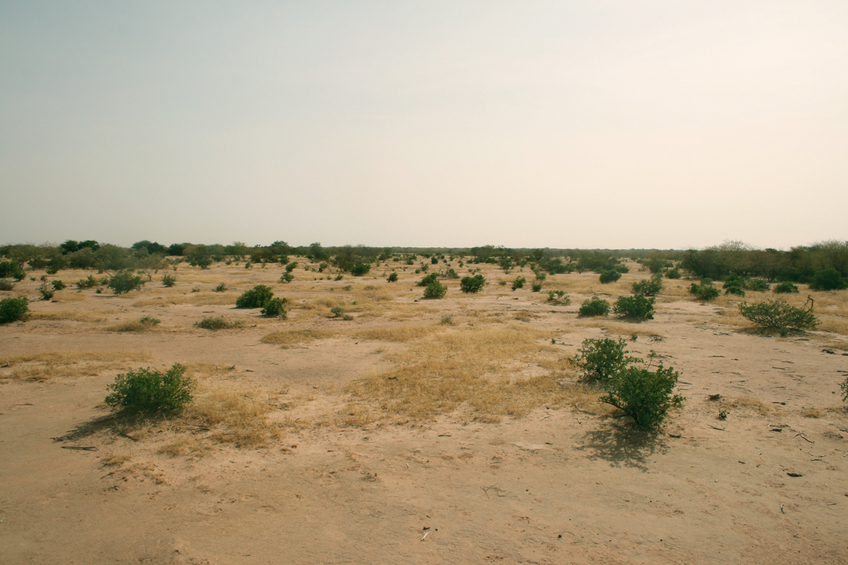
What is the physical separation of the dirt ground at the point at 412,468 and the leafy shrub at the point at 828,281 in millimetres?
21376

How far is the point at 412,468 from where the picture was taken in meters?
5.62

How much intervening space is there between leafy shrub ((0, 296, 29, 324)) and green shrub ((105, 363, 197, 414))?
459 inches

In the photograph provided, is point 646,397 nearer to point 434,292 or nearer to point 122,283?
point 434,292

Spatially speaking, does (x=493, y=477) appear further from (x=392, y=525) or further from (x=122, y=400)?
(x=122, y=400)

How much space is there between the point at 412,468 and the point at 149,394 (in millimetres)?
4521

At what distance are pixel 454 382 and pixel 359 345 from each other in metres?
4.68

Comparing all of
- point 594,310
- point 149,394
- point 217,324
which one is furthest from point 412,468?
point 594,310

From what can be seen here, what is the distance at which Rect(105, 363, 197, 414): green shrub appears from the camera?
22.4 ft

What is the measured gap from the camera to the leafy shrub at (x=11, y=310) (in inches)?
567

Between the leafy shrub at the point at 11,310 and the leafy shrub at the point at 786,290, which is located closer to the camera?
the leafy shrub at the point at 11,310

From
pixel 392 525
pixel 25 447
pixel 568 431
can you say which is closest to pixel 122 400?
pixel 25 447

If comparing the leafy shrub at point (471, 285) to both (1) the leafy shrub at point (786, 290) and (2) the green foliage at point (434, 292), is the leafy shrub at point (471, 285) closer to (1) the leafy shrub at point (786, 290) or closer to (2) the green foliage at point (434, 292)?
(2) the green foliage at point (434, 292)

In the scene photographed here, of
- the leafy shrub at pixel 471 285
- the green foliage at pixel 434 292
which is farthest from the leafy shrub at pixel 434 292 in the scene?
the leafy shrub at pixel 471 285

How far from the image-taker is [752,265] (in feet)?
120
